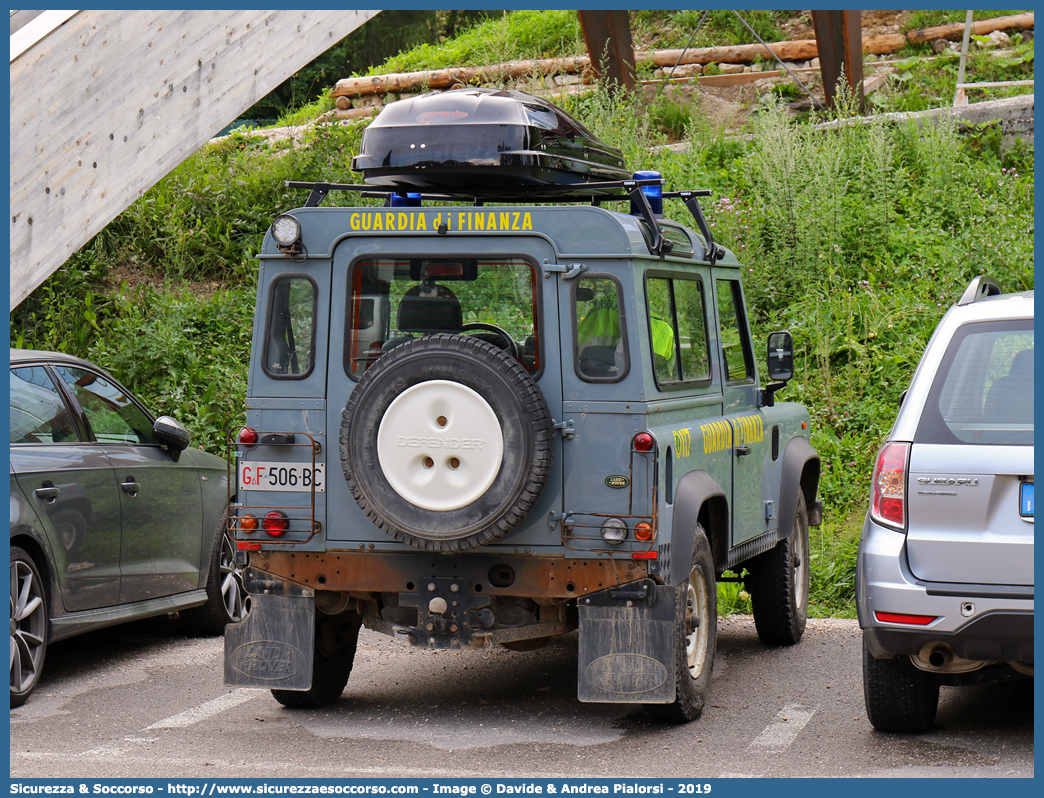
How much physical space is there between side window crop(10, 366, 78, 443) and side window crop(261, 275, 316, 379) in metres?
1.66

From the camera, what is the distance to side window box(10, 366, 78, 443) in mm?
6473

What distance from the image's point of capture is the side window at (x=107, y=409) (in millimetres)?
7055

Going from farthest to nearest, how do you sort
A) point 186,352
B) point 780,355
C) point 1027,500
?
1. point 186,352
2. point 780,355
3. point 1027,500

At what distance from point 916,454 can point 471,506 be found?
1794 mm

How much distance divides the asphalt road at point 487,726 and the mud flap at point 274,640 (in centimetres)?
25

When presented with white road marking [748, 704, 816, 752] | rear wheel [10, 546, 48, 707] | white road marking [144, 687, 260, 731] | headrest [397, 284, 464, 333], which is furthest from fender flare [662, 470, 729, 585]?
rear wheel [10, 546, 48, 707]

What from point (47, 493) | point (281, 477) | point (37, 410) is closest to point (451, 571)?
point (281, 477)

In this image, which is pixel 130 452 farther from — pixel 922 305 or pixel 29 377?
pixel 922 305

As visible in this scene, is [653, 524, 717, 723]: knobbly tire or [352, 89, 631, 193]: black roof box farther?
[352, 89, 631, 193]: black roof box

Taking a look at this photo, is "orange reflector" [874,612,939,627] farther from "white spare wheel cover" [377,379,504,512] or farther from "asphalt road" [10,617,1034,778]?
"white spare wheel cover" [377,379,504,512]

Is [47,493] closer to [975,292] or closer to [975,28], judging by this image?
[975,292]

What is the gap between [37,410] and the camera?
6.64 metres

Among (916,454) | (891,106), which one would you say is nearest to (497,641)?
(916,454)

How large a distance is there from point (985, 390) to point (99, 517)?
4649 millimetres
